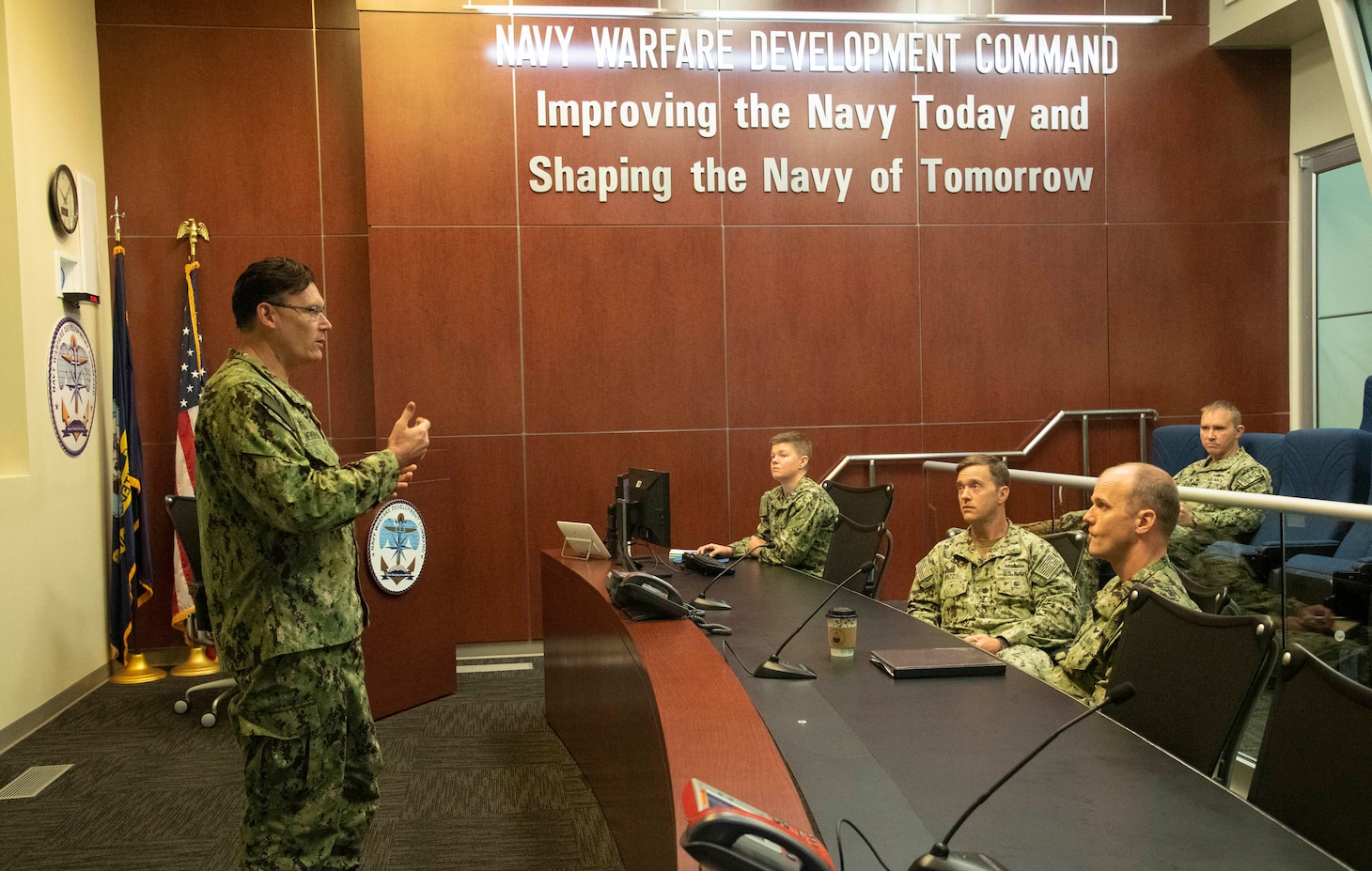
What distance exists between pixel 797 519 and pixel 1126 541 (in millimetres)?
2212

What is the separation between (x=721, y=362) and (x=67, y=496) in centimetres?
350

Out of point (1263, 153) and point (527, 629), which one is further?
point (1263, 153)

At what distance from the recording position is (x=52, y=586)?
4.85 m

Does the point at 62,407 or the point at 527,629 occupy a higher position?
the point at 62,407

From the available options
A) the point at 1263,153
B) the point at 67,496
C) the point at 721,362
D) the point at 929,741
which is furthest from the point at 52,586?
the point at 1263,153

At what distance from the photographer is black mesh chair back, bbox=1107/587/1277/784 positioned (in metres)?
1.75

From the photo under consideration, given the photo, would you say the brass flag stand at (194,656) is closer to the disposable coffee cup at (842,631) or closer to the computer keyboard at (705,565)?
the computer keyboard at (705,565)

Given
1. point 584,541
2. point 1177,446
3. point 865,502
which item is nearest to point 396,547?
point 584,541

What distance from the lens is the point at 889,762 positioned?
67.4 inches

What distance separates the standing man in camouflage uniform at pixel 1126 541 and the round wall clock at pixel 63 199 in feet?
16.5

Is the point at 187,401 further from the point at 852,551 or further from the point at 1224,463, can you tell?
the point at 1224,463

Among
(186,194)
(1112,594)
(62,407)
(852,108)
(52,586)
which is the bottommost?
(52,586)

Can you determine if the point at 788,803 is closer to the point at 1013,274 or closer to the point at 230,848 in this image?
the point at 230,848

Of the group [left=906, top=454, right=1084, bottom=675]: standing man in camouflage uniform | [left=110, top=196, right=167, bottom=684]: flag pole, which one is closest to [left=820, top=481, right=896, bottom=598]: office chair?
[left=906, top=454, right=1084, bottom=675]: standing man in camouflage uniform
